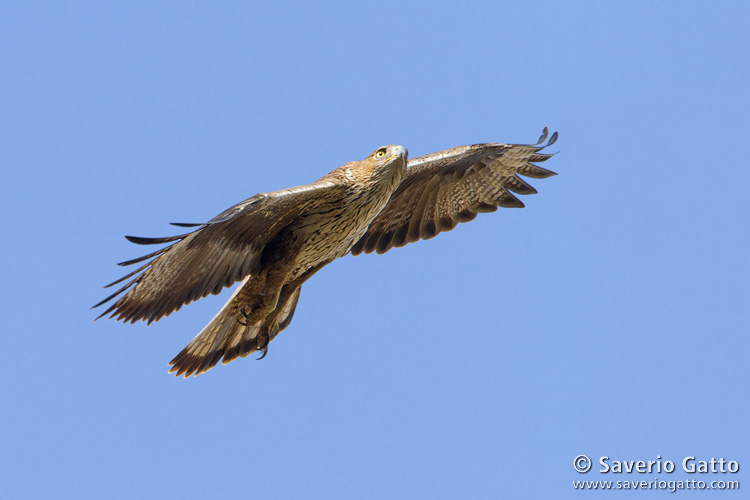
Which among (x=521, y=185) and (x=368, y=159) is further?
(x=521, y=185)

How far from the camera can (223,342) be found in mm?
10250

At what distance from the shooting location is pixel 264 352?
33.9 feet

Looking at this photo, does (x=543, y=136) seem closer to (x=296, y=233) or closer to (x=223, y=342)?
(x=296, y=233)

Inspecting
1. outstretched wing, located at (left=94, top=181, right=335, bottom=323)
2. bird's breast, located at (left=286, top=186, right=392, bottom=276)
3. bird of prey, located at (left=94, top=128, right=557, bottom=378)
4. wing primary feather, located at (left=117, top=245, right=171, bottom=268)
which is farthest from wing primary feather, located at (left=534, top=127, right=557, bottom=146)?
wing primary feather, located at (left=117, top=245, right=171, bottom=268)

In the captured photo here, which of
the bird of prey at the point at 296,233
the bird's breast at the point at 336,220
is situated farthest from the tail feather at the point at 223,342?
the bird's breast at the point at 336,220

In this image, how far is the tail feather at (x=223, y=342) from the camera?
10.1 meters

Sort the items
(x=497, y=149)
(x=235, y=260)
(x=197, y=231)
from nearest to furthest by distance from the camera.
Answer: (x=197, y=231), (x=235, y=260), (x=497, y=149)

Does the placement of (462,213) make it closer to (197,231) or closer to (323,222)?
(323,222)

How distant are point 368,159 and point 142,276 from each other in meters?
2.13

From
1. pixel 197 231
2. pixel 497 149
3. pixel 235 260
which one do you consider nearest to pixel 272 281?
pixel 235 260

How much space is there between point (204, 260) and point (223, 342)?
1.52 m

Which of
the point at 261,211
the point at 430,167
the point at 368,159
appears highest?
the point at 430,167

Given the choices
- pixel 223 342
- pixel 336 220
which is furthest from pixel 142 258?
pixel 223 342

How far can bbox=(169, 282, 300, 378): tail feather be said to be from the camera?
10141 mm
